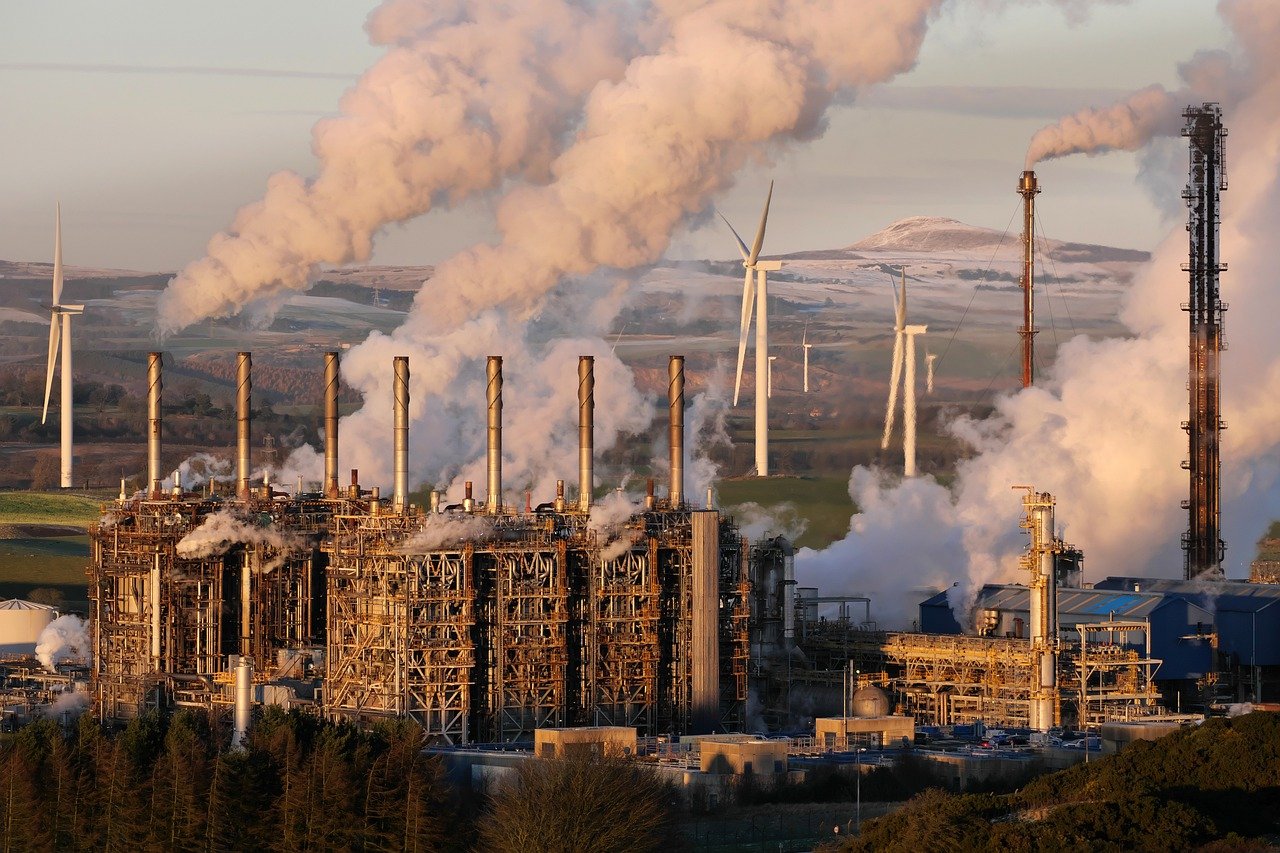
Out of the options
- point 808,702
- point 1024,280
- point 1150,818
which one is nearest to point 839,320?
point 1024,280

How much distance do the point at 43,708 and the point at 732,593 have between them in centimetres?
2442

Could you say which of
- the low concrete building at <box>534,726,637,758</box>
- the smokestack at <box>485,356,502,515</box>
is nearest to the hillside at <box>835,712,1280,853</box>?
the low concrete building at <box>534,726,637,758</box>

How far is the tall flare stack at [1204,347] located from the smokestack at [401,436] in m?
35.8

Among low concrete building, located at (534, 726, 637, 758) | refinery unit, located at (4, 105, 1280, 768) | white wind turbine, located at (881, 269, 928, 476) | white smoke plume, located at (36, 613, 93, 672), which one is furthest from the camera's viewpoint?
white wind turbine, located at (881, 269, 928, 476)

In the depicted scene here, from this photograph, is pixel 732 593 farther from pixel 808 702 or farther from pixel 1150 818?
pixel 1150 818

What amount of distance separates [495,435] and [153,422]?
12.9 metres

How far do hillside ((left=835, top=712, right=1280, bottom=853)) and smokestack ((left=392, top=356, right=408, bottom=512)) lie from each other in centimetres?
2661

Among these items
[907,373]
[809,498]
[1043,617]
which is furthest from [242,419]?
[809,498]

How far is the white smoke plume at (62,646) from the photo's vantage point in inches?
4013

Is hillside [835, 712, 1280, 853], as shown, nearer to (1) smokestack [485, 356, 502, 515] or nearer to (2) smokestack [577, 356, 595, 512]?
(1) smokestack [485, 356, 502, 515]

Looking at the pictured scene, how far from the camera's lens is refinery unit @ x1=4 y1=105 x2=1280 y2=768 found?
84.2 m

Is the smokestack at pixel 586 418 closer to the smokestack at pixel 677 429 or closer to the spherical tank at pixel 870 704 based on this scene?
the smokestack at pixel 677 429

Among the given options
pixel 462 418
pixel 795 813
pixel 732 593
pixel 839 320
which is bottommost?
pixel 795 813

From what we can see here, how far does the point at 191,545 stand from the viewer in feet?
297
